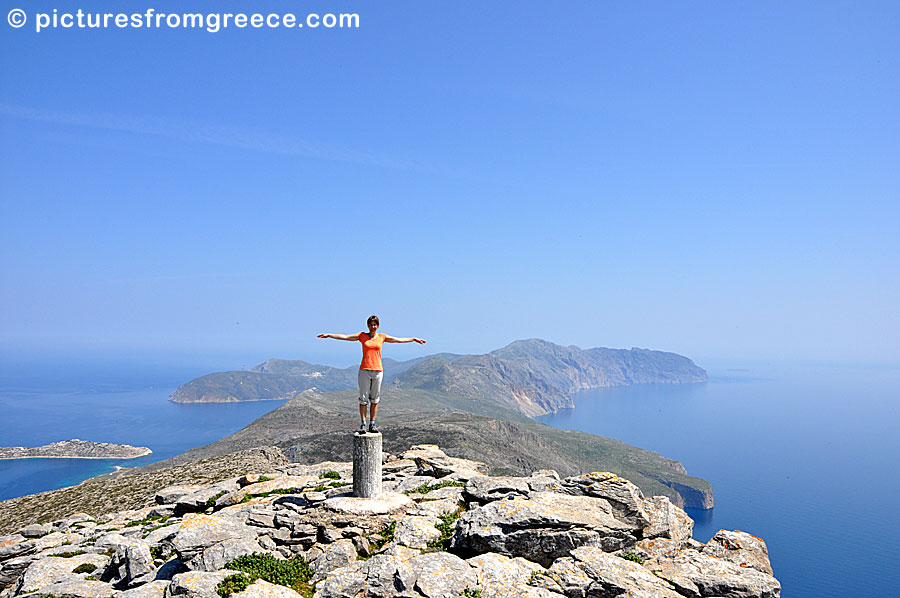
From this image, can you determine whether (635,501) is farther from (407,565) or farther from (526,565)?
(407,565)

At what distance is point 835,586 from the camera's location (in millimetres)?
129125

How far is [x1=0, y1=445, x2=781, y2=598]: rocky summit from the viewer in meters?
13.2

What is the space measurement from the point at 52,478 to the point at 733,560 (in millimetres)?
215116

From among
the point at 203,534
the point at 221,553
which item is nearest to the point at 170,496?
the point at 203,534

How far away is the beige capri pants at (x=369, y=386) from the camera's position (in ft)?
66.2

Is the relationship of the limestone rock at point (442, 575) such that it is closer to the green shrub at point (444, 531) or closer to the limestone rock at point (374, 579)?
the limestone rock at point (374, 579)

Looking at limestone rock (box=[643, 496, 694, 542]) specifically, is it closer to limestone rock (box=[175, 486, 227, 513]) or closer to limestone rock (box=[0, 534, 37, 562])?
limestone rock (box=[175, 486, 227, 513])

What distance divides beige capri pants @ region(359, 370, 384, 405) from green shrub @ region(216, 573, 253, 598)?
7554mm

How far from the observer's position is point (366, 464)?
1967 cm

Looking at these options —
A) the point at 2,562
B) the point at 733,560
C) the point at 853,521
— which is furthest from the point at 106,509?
the point at 853,521

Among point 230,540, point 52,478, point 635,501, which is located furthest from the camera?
point 52,478

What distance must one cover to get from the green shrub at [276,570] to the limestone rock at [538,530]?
4.52 metres

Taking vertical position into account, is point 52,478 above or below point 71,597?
below

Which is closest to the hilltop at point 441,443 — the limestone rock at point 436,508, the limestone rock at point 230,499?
the limestone rock at point 230,499
